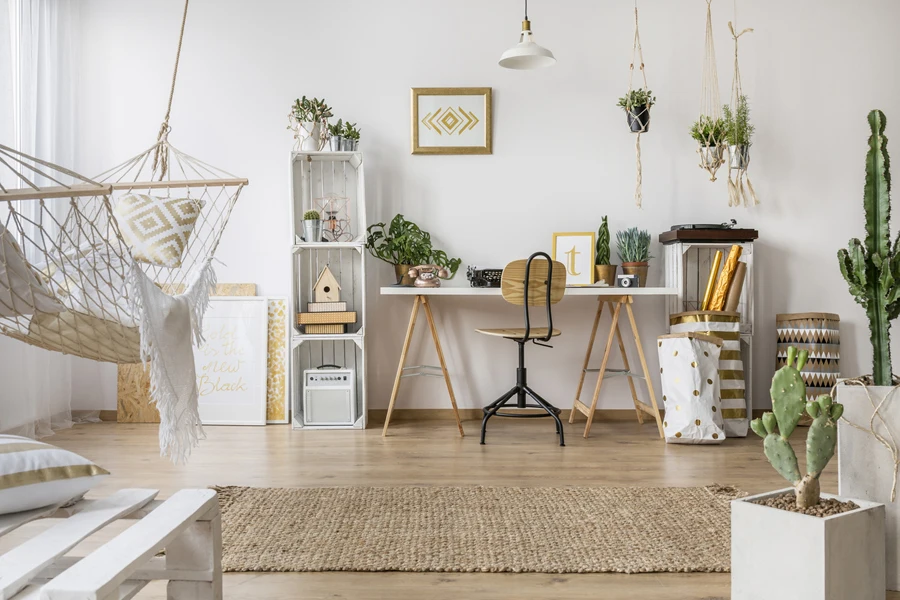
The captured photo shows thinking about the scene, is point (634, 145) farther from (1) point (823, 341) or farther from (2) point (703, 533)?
(2) point (703, 533)

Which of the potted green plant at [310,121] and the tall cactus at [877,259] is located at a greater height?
the potted green plant at [310,121]

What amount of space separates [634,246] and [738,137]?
0.79 m

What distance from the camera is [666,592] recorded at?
5.48 feet

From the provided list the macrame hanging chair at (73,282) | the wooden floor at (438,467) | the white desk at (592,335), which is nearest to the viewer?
the macrame hanging chair at (73,282)

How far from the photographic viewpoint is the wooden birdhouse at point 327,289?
3.80m

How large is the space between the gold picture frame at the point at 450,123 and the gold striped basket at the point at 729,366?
1469mm

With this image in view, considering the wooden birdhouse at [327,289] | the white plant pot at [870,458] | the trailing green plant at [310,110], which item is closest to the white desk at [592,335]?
the wooden birdhouse at [327,289]

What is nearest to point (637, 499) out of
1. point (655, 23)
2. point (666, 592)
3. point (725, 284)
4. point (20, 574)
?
point (666, 592)

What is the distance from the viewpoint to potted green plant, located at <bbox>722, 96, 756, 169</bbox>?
12.3 feet

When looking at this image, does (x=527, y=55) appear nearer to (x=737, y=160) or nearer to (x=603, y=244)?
(x=603, y=244)

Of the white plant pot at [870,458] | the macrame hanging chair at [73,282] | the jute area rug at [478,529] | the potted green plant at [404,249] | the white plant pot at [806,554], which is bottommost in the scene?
the jute area rug at [478,529]

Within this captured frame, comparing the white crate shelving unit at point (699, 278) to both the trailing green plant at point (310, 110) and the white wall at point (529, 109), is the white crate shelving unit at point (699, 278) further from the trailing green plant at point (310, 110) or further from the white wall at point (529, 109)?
the trailing green plant at point (310, 110)

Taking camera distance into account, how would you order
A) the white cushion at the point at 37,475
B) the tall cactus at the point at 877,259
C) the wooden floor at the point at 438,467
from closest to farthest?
the white cushion at the point at 37,475 → the wooden floor at the point at 438,467 → the tall cactus at the point at 877,259

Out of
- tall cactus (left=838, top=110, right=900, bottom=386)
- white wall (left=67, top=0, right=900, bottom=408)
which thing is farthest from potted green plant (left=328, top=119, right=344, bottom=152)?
tall cactus (left=838, top=110, right=900, bottom=386)
